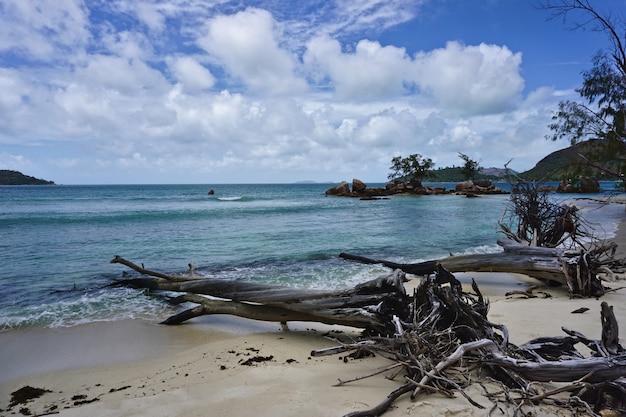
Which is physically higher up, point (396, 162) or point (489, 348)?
point (396, 162)

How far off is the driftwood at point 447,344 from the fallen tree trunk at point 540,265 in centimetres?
270

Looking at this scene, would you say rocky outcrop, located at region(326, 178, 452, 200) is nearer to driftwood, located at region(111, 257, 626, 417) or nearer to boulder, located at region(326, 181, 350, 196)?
boulder, located at region(326, 181, 350, 196)

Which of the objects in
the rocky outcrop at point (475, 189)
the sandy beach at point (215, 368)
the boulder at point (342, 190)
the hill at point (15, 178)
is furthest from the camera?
the hill at point (15, 178)

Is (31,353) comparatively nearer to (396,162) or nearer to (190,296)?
(190,296)

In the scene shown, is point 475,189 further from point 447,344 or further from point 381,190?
point 447,344

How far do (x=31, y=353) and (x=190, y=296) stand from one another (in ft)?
8.63

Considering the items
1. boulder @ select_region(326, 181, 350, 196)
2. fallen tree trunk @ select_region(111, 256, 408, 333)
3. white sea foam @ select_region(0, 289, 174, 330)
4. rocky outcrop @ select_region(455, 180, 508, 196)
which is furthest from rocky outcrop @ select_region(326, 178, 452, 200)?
fallen tree trunk @ select_region(111, 256, 408, 333)

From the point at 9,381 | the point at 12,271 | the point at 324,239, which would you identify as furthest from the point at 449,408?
the point at 324,239

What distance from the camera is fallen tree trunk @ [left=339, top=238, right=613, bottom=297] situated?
24.9 feet

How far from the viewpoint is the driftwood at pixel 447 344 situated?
320 cm

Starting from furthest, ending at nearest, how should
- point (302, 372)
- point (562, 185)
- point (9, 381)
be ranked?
point (562, 185) < point (9, 381) < point (302, 372)

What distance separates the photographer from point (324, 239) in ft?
58.1

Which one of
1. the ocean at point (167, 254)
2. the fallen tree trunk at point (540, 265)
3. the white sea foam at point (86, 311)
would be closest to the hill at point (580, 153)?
the fallen tree trunk at point (540, 265)

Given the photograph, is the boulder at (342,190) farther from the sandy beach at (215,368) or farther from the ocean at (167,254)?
the sandy beach at (215,368)
